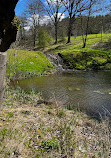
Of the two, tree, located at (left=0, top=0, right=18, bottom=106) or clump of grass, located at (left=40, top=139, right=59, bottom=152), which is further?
clump of grass, located at (left=40, top=139, right=59, bottom=152)

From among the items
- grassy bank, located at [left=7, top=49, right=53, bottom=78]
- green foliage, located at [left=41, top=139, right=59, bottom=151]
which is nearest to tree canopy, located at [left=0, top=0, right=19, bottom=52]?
green foliage, located at [left=41, top=139, right=59, bottom=151]

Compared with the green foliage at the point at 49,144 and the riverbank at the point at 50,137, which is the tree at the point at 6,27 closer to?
the riverbank at the point at 50,137

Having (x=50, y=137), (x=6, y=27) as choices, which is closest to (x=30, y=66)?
(x=50, y=137)

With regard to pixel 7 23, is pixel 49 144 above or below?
below

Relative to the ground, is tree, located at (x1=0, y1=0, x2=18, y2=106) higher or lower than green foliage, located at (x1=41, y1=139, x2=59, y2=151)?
higher

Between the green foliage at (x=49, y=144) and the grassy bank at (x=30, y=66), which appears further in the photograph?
the grassy bank at (x=30, y=66)

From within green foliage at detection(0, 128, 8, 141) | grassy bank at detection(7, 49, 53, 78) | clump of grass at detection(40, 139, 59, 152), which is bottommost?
clump of grass at detection(40, 139, 59, 152)

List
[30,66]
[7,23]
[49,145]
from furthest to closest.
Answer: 1. [30,66]
2. [49,145]
3. [7,23]

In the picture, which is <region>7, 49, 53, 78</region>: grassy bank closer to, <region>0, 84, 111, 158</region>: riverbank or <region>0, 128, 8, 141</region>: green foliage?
<region>0, 84, 111, 158</region>: riverbank

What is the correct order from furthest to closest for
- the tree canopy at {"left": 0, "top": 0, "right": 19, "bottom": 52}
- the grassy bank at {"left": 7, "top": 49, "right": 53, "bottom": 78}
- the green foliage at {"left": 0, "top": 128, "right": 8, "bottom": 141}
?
the grassy bank at {"left": 7, "top": 49, "right": 53, "bottom": 78} → the green foliage at {"left": 0, "top": 128, "right": 8, "bottom": 141} → the tree canopy at {"left": 0, "top": 0, "right": 19, "bottom": 52}

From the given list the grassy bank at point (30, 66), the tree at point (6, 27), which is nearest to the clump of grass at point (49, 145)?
the tree at point (6, 27)

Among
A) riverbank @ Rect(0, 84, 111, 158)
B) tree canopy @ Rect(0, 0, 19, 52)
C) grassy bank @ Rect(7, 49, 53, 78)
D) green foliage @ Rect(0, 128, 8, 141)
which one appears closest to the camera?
tree canopy @ Rect(0, 0, 19, 52)

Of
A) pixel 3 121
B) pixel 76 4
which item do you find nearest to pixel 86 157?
pixel 3 121

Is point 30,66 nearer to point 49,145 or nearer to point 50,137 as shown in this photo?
point 50,137
